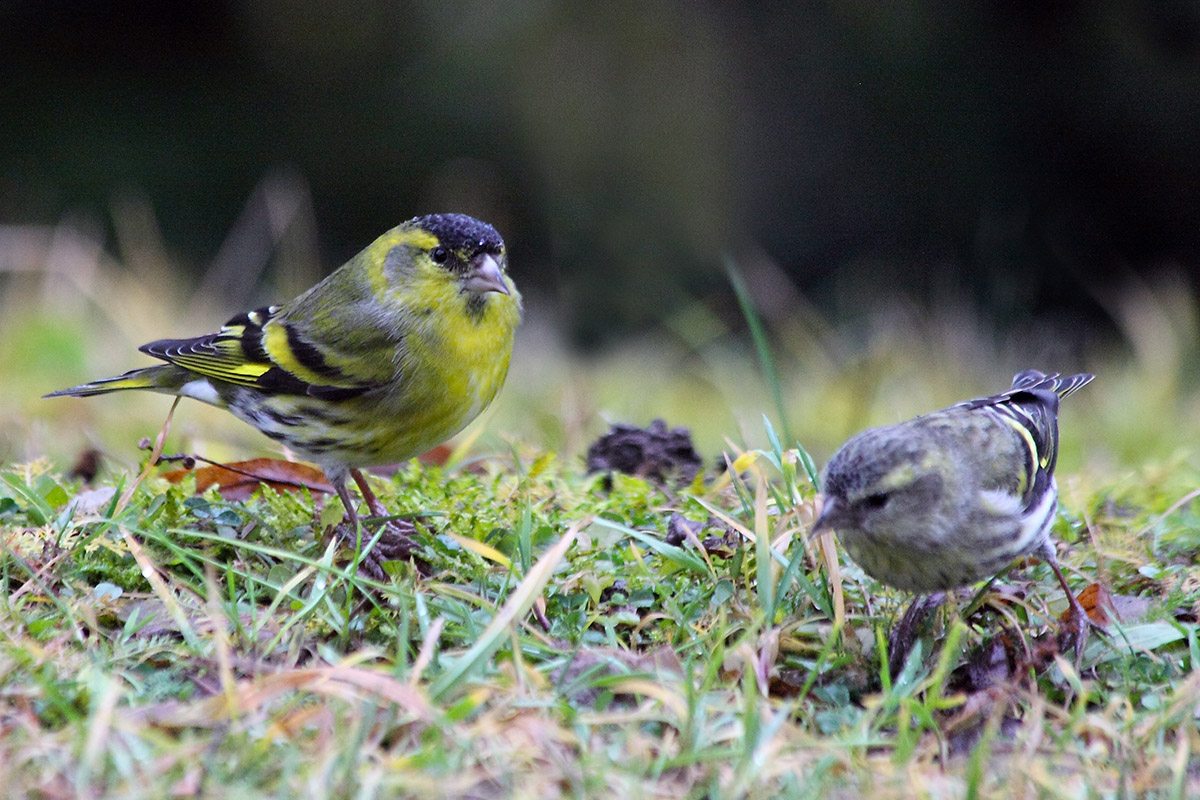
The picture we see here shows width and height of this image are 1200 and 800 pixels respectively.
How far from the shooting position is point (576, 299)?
34.5 ft

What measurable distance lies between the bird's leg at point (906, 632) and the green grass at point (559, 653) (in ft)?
0.12

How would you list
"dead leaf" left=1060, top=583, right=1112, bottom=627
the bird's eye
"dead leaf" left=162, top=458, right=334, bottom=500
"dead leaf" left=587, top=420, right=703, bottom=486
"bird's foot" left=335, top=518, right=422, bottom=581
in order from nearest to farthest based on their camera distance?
1. the bird's eye
2. "dead leaf" left=1060, top=583, right=1112, bottom=627
3. "bird's foot" left=335, top=518, right=422, bottom=581
4. "dead leaf" left=162, top=458, right=334, bottom=500
5. "dead leaf" left=587, top=420, right=703, bottom=486

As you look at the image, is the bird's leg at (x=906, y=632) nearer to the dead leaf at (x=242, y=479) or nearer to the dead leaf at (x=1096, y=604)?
the dead leaf at (x=1096, y=604)

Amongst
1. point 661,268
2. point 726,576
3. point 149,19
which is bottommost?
point 726,576

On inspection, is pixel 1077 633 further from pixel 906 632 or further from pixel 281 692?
pixel 281 692

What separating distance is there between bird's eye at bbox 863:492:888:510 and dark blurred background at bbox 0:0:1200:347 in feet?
19.3

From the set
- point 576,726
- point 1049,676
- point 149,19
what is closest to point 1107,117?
point 1049,676

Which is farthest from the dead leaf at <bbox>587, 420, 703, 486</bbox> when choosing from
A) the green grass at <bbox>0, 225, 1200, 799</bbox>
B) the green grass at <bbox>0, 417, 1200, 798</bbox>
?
the green grass at <bbox>0, 417, 1200, 798</bbox>

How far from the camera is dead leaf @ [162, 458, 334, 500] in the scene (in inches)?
140

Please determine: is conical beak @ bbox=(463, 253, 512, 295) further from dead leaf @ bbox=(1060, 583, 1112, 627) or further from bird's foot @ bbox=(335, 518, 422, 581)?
dead leaf @ bbox=(1060, 583, 1112, 627)

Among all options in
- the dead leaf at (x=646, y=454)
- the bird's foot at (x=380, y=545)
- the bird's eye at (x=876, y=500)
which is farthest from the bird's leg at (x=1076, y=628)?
the bird's foot at (x=380, y=545)

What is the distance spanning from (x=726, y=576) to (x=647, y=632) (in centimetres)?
26

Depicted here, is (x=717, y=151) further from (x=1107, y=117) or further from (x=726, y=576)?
(x=726, y=576)

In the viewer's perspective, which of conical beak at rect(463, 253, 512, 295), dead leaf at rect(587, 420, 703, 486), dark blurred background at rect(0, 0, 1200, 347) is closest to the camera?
conical beak at rect(463, 253, 512, 295)
